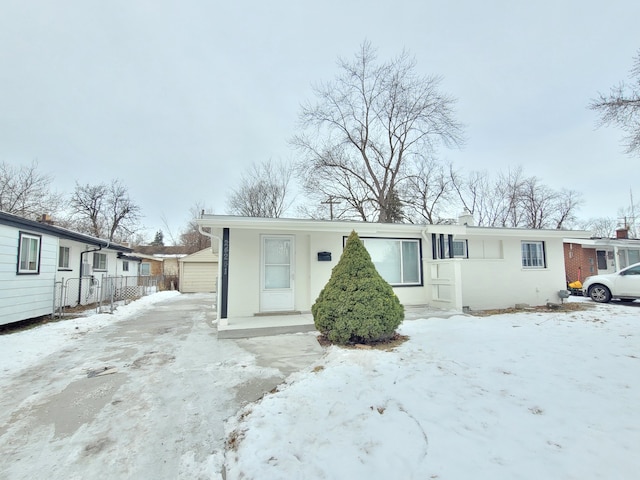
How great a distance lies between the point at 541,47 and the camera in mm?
9289

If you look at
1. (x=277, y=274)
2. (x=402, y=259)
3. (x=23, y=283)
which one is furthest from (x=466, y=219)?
(x=23, y=283)

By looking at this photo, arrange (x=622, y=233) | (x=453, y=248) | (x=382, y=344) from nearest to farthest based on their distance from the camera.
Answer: (x=382, y=344) → (x=453, y=248) → (x=622, y=233)

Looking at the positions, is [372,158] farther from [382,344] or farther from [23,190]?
[23,190]

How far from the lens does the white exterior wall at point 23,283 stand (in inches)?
269

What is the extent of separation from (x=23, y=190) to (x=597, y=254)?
102ft

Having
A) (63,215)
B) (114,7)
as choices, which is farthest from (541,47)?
(63,215)

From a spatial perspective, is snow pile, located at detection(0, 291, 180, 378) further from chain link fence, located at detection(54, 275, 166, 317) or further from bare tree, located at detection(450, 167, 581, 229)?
bare tree, located at detection(450, 167, 581, 229)

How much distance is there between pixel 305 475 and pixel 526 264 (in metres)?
10.2

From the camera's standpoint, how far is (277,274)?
795 cm

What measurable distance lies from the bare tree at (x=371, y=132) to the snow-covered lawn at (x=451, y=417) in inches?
593

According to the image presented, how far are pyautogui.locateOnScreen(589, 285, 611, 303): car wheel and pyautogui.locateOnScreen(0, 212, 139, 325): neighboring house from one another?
54.3ft

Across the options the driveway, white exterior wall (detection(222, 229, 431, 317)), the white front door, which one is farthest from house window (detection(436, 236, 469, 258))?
the driveway

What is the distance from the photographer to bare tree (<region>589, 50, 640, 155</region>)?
8.52 metres

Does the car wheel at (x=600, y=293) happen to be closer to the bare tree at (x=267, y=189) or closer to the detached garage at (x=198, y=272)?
the bare tree at (x=267, y=189)
